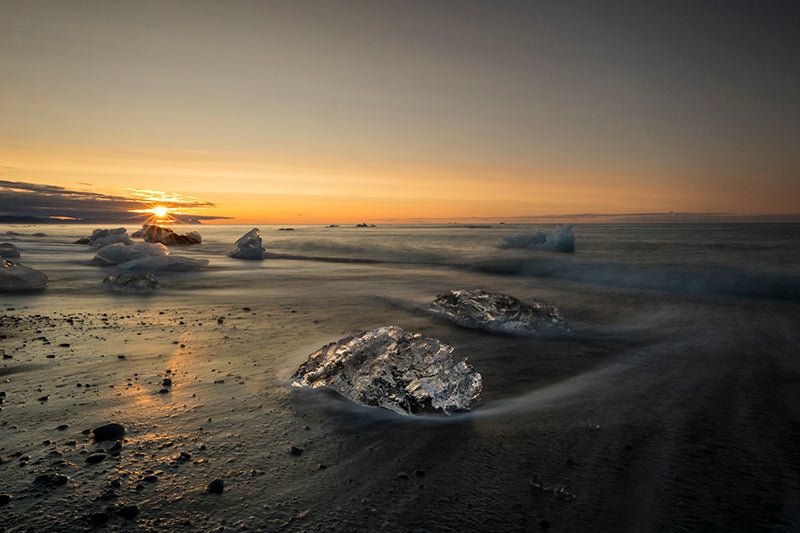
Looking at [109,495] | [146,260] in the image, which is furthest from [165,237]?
[109,495]

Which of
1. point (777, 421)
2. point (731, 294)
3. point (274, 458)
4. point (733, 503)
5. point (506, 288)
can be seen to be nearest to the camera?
point (733, 503)

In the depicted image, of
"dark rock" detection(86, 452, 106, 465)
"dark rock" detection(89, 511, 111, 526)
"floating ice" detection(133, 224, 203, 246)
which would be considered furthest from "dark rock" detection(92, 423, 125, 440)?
"floating ice" detection(133, 224, 203, 246)

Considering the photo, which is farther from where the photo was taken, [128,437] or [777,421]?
[777,421]

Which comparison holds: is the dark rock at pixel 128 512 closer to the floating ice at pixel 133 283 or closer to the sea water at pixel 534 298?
the sea water at pixel 534 298

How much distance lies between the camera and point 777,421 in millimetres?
3746

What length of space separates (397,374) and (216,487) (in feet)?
6.34

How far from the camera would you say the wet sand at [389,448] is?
7.75 ft

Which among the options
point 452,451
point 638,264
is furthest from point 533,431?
point 638,264

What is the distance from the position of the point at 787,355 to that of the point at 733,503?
5325 mm

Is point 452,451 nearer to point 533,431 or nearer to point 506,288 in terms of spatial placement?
point 533,431

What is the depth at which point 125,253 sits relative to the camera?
18.4 metres

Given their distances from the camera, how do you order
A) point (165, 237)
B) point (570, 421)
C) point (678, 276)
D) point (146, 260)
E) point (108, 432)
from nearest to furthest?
point (108, 432)
point (570, 421)
point (678, 276)
point (146, 260)
point (165, 237)

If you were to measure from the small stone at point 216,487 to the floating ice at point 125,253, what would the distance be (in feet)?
59.6

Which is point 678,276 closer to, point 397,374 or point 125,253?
point 397,374
